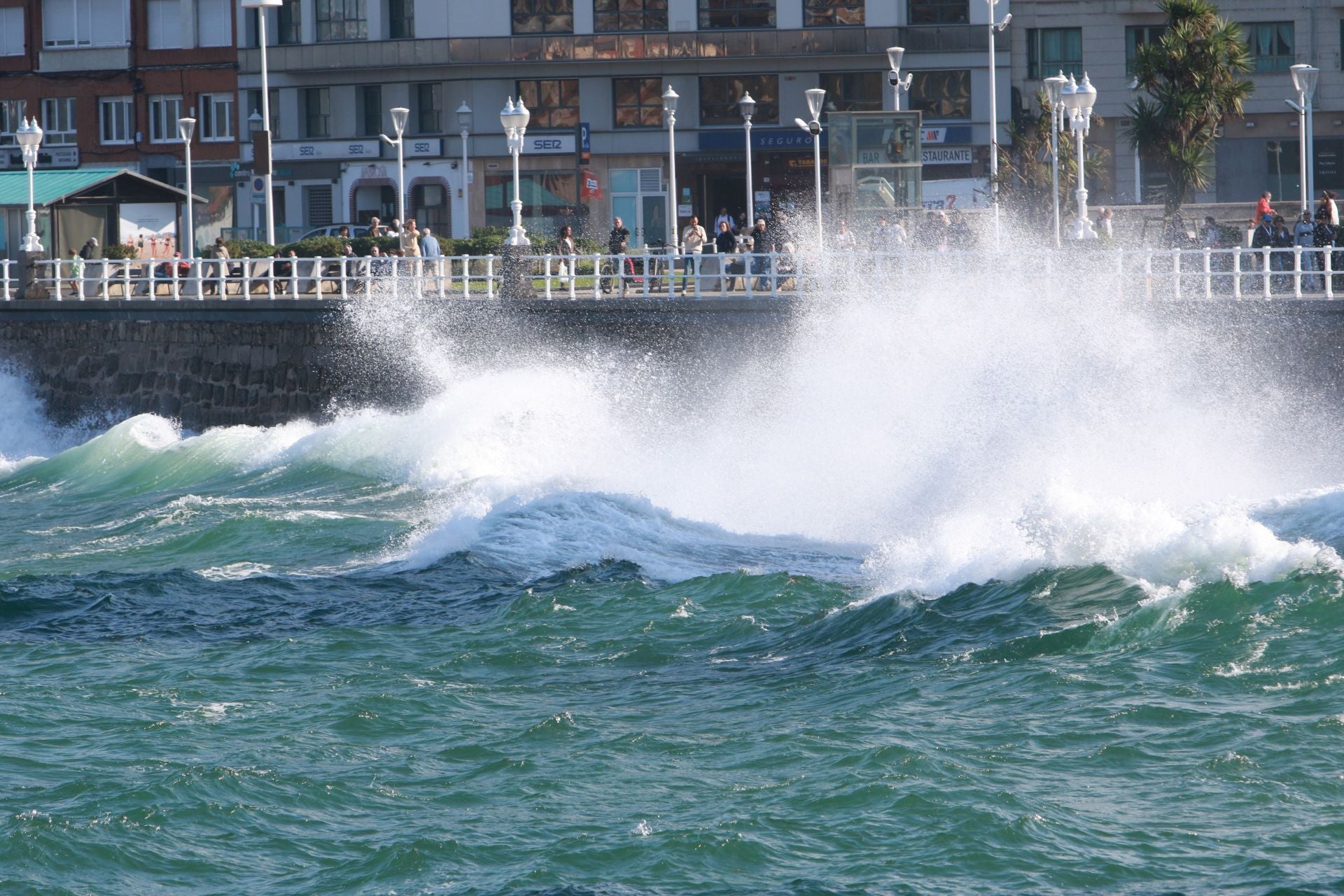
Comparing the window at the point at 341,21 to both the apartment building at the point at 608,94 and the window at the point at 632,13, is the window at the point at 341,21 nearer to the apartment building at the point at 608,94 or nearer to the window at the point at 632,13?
the apartment building at the point at 608,94

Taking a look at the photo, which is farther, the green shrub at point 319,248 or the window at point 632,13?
the window at point 632,13

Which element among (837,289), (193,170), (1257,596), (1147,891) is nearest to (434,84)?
(193,170)

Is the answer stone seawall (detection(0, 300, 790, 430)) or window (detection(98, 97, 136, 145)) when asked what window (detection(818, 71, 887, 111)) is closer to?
window (detection(98, 97, 136, 145))

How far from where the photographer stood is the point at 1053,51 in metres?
51.4

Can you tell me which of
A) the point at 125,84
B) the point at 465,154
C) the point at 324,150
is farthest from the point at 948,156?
the point at 125,84

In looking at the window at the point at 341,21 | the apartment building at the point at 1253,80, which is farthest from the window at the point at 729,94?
the window at the point at 341,21

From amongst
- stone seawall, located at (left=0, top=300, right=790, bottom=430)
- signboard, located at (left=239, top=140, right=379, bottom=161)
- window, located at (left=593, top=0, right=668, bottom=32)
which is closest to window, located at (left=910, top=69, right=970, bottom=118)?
window, located at (left=593, top=0, right=668, bottom=32)

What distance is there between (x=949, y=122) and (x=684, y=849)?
44.5 metres

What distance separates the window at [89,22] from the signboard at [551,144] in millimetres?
13720

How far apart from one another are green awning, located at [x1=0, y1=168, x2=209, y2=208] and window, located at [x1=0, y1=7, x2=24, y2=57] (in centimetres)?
1642

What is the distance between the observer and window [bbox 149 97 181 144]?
182ft

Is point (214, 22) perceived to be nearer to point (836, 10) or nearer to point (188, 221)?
point (188, 221)

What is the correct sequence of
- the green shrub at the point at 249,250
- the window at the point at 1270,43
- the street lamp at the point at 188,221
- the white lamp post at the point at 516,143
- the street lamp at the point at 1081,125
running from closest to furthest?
1. the street lamp at the point at 1081,125
2. the white lamp post at the point at 516,143
3. the green shrub at the point at 249,250
4. the street lamp at the point at 188,221
5. the window at the point at 1270,43

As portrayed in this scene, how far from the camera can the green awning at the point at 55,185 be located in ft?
124
